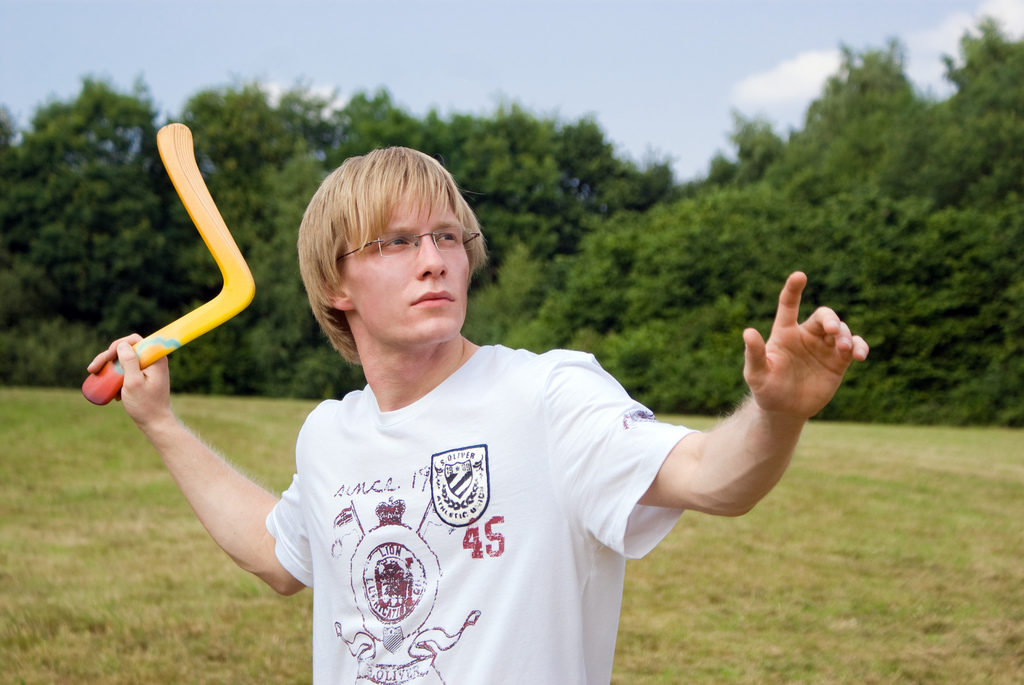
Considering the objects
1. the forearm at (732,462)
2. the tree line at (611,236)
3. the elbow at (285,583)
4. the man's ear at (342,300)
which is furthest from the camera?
the tree line at (611,236)

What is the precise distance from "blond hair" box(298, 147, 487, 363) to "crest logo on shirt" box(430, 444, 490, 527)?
0.54 meters

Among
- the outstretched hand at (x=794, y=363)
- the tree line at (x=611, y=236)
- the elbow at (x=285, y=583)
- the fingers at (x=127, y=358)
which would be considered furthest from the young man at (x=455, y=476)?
the tree line at (x=611, y=236)

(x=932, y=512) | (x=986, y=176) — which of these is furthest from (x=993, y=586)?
(x=986, y=176)

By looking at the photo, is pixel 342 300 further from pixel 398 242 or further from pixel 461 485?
pixel 461 485

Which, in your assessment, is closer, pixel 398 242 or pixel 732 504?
pixel 732 504

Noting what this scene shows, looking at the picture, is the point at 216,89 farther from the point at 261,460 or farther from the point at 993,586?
the point at 993,586

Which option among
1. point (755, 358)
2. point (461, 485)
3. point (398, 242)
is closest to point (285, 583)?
point (461, 485)

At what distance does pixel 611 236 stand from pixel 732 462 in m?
35.1

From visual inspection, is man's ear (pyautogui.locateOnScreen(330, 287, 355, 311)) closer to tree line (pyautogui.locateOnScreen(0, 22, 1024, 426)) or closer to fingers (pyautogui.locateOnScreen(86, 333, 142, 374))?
fingers (pyautogui.locateOnScreen(86, 333, 142, 374))

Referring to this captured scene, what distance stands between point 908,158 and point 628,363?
517 inches

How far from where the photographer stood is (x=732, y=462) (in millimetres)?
1688

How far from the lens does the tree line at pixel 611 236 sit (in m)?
30.2

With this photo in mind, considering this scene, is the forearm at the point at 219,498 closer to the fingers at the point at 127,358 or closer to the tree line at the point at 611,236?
the fingers at the point at 127,358

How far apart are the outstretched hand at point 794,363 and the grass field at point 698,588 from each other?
4131 mm
